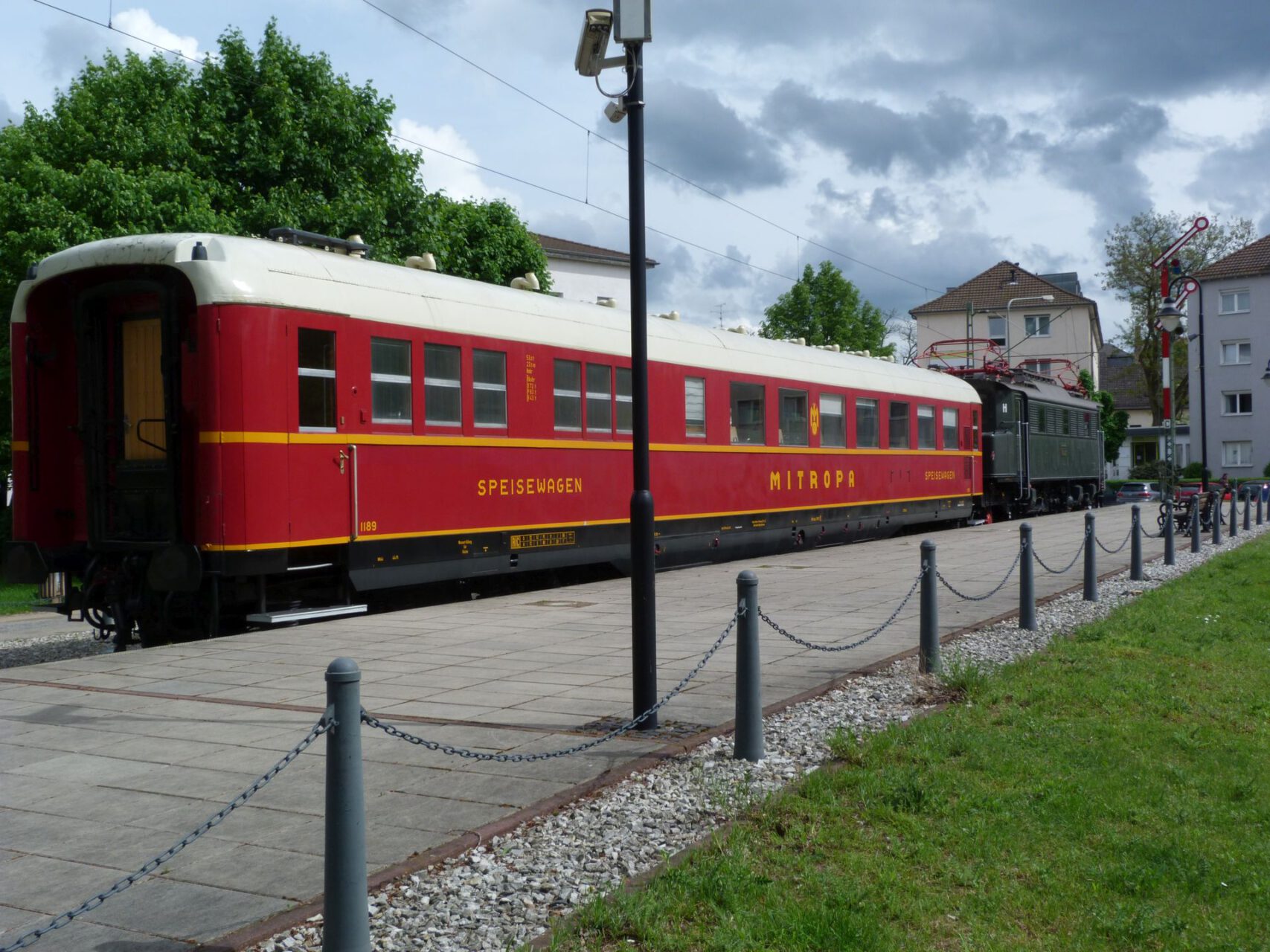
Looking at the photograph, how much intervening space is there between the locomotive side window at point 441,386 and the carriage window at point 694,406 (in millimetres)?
4684

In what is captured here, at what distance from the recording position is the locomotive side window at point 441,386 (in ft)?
39.4

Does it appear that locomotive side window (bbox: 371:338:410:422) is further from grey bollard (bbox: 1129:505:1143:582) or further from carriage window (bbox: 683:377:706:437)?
grey bollard (bbox: 1129:505:1143:582)

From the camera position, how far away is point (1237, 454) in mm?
64562

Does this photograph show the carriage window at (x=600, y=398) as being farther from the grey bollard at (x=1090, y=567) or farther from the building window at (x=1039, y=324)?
the building window at (x=1039, y=324)

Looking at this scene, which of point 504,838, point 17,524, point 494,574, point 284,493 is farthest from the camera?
point 494,574

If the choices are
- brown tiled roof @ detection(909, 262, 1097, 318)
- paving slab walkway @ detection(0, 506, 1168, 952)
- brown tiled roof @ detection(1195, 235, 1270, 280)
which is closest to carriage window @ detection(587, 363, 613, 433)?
paving slab walkway @ detection(0, 506, 1168, 952)

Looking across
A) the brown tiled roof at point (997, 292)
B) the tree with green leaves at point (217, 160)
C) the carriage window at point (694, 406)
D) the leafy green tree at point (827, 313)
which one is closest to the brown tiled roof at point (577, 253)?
the leafy green tree at point (827, 313)

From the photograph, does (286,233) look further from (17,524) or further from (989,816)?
(989,816)

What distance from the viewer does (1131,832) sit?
5082 mm

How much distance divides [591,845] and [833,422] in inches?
642

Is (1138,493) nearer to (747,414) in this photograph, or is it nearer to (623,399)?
(747,414)

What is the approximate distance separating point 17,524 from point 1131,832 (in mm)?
9893

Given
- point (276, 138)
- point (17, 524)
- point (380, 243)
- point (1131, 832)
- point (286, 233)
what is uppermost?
point (276, 138)

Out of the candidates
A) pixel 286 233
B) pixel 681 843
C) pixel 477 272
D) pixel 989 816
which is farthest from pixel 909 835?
pixel 477 272
